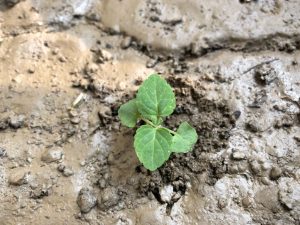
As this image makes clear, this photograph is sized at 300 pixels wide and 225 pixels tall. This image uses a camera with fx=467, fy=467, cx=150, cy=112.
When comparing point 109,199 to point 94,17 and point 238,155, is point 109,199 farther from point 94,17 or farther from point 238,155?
point 94,17

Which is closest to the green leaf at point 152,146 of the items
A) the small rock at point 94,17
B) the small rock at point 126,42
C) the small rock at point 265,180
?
the small rock at point 265,180

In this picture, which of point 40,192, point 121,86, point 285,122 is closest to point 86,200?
point 40,192

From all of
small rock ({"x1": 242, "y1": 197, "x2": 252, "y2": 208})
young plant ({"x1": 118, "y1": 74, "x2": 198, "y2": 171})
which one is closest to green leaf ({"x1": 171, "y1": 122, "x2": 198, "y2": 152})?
young plant ({"x1": 118, "y1": 74, "x2": 198, "y2": 171})

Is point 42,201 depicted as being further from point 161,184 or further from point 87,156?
point 161,184

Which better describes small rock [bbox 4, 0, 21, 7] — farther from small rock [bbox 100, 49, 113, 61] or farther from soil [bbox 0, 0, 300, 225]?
small rock [bbox 100, 49, 113, 61]

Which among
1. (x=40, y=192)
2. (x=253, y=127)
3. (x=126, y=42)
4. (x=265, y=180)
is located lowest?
(x=40, y=192)

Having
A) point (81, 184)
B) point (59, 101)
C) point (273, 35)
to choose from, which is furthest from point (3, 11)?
point (273, 35)
